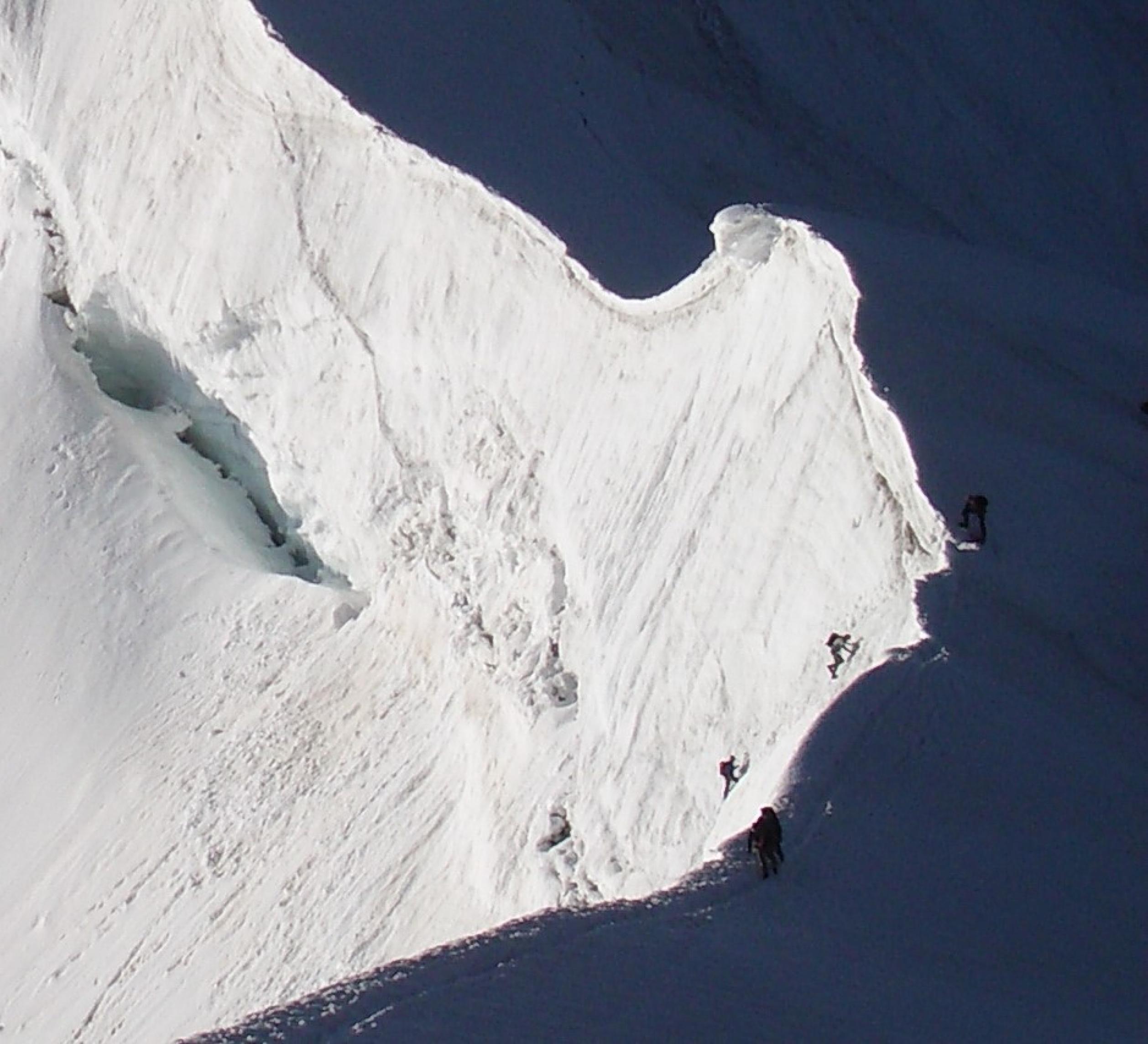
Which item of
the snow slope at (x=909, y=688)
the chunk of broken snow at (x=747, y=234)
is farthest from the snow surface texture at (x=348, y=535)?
the snow slope at (x=909, y=688)

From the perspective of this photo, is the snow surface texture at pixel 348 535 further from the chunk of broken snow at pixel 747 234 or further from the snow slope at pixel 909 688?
the snow slope at pixel 909 688

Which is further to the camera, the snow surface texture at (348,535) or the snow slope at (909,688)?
the snow surface texture at (348,535)

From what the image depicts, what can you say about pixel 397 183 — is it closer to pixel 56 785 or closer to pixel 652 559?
pixel 652 559

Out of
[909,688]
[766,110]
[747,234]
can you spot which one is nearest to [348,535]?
[747,234]

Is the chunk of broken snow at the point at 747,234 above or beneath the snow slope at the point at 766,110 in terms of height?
beneath

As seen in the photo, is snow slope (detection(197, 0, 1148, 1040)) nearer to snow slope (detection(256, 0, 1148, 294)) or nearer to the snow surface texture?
snow slope (detection(256, 0, 1148, 294))

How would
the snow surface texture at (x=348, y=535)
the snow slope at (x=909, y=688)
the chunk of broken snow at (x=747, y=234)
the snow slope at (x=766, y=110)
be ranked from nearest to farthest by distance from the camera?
1. the snow slope at (x=909, y=688)
2. the snow surface texture at (x=348, y=535)
3. the chunk of broken snow at (x=747, y=234)
4. the snow slope at (x=766, y=110)

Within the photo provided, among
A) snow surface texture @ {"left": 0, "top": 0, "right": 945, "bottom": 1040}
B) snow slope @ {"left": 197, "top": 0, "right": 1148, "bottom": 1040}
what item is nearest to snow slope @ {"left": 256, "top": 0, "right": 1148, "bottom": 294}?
snow slope @ {"left": 197, "top": 0, "right": 1148, "bottom": 1040}

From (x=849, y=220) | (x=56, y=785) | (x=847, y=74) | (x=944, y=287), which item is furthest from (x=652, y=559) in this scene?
(x=847, y=74)

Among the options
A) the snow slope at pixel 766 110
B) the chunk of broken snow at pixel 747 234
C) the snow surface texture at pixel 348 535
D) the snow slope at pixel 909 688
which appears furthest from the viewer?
the snow slope at pixel 766 110
